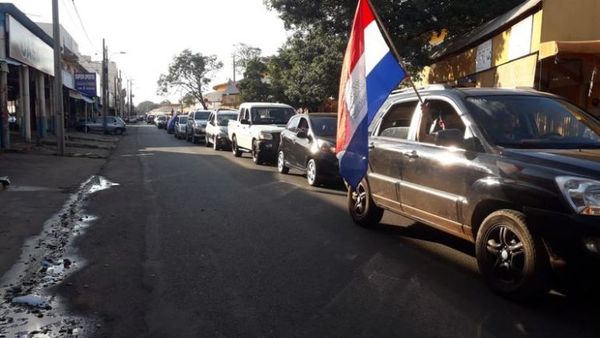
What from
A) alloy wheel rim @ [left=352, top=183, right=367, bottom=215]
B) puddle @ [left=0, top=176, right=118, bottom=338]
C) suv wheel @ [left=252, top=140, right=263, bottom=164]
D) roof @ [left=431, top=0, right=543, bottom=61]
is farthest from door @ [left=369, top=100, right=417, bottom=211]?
suv wheel @ [left=252, top=140, right=263, bottom=164]

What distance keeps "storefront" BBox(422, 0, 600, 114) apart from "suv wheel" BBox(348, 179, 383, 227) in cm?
592

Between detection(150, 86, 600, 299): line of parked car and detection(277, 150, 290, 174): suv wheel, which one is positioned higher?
detection(150, 86, 600, 299): line of parked car

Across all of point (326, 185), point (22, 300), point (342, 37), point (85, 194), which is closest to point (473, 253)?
point (22, 300)

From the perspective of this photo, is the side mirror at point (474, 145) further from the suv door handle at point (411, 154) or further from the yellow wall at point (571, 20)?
the yellow wall at point (571, 20)

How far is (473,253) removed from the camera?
21.4 ft

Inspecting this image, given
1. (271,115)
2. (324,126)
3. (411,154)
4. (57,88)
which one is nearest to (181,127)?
(57,88)

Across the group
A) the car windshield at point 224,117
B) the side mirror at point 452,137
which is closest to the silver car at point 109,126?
the car windshield at point 224,117

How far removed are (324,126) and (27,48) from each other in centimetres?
1468

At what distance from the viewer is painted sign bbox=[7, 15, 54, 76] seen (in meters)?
19.3

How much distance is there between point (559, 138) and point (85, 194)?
901cm

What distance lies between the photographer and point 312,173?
12336mm

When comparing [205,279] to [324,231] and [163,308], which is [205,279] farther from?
[324,231]

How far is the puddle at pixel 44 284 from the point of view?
4.34 meters

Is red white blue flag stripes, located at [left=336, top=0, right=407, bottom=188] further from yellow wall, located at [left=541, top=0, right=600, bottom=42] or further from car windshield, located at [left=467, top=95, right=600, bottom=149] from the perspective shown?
yellow wall, located at [left=541, top=0, right=600, bottom=42]
